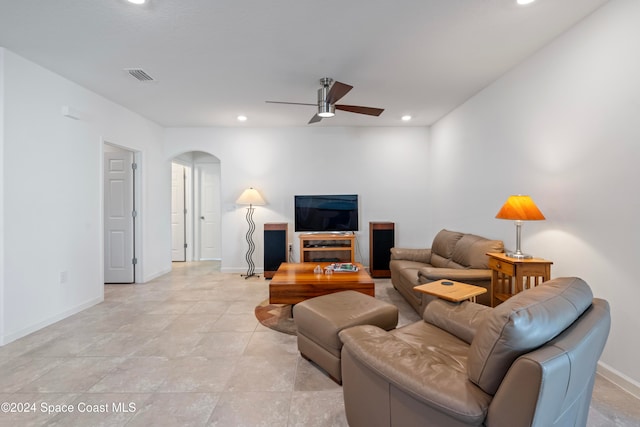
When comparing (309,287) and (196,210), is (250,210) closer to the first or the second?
(196,210)

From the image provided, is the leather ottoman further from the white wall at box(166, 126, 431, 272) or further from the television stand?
the white wall at box(166, 126, 431, 272)

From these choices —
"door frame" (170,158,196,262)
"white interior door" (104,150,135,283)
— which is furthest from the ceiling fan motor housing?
"door frame" (170,158,196,262)

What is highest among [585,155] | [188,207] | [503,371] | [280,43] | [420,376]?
[280,43]

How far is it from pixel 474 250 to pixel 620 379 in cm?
150

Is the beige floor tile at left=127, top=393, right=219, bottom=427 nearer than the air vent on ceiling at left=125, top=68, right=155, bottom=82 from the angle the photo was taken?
Yes

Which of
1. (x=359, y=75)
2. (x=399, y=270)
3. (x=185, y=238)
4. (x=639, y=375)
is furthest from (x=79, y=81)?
(x=639, y=375)

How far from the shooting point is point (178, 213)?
6.40 metres

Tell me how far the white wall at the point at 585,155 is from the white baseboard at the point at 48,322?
494 cm

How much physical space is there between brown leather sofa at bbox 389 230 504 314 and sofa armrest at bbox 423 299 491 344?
2.51 feet

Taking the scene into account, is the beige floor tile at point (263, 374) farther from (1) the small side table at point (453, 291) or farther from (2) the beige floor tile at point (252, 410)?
(1) the small side table at point (453, 291)

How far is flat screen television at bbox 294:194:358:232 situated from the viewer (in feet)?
16.8

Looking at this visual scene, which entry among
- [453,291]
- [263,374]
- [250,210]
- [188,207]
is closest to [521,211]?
[453,291]

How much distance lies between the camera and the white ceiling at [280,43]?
2102mm

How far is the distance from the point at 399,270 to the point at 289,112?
9.23 ft
